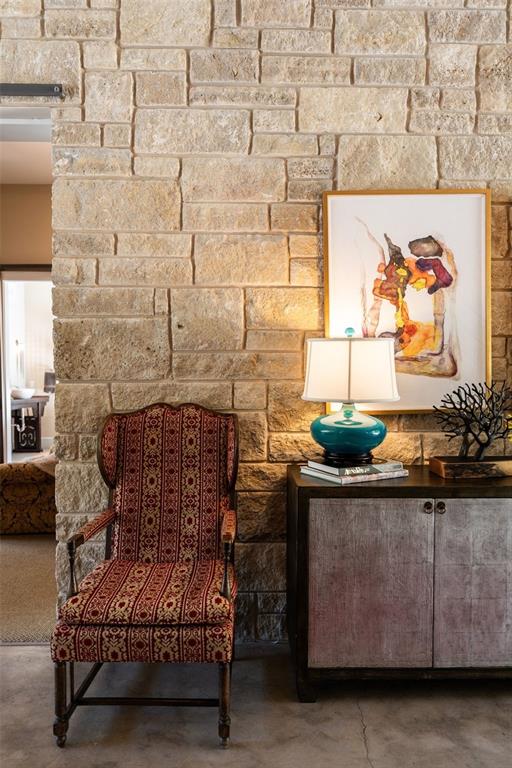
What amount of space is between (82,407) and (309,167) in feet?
4.77

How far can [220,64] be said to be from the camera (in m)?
3.04

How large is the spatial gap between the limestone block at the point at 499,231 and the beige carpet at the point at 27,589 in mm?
2637

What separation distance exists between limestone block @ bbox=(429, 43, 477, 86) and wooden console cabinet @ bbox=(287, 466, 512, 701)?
1.79 meters

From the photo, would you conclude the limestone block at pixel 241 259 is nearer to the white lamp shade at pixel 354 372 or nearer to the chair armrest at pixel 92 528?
the white lamp shade at pixel 354 372

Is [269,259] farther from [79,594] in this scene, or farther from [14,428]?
[14,428]

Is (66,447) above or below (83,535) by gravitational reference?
above

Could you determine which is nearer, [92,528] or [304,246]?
[92,528]

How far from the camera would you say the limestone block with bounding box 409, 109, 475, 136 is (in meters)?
3.07

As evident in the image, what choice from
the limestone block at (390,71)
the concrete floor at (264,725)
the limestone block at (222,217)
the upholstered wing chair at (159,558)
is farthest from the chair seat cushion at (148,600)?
the limestone block at (390,71)

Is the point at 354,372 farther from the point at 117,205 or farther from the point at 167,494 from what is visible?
the point at 117,205

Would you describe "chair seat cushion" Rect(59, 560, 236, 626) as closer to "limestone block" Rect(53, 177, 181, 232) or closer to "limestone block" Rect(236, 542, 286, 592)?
"limestone block" Rect(236, 542, 286, 592)

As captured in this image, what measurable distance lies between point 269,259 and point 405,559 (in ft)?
4.55

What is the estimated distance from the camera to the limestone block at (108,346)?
3.07 meters

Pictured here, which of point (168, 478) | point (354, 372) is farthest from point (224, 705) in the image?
point (354, 372)
